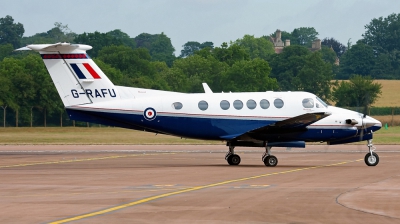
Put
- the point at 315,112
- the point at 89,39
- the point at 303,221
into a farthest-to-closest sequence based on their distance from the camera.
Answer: the point at 89,39
the point at 315,112
the point at 303,221

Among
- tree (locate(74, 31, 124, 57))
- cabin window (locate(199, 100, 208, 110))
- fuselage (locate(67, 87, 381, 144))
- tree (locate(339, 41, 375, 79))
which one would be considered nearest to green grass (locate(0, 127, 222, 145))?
fuselage (locate(67, 87, 381, 144))

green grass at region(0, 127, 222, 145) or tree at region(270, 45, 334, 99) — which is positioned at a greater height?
tree at region(270, 45, 334, 99)

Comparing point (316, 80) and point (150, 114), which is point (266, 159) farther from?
point (316, 80)

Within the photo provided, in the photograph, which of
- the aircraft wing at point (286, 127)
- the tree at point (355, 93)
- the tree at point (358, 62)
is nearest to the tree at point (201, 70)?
the tree at point (355, 93)

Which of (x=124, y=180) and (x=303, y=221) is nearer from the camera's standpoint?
(x=303, y=221)

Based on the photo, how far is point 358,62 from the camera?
599 feet

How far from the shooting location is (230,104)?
3159 centimetres

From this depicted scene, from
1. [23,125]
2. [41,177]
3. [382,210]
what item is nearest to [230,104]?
[41,177]

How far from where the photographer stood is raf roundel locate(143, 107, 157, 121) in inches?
1224

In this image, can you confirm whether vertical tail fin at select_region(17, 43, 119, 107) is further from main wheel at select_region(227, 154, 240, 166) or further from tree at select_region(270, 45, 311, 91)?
tree at select_region(270, 45, 311, 91)

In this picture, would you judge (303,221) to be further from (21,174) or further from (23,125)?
(23,125)

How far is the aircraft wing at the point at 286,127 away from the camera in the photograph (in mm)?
30125

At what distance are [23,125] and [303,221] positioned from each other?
66032mm

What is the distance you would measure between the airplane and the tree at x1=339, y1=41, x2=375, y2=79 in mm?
→ 147406
